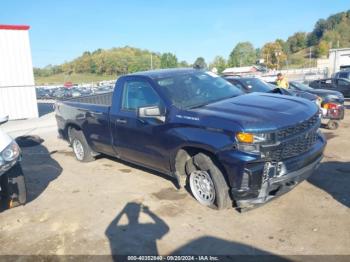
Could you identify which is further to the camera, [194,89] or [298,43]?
[298,43]

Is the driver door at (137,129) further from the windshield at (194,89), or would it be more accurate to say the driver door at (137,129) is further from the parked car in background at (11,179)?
the parked car in background at (11,179)

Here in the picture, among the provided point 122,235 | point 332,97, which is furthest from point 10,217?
point 332,97

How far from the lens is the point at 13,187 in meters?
5.27

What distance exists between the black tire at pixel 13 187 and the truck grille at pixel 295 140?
144 inches

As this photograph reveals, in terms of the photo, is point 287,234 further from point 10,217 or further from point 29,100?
point 29,100

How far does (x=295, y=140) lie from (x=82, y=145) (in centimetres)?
484

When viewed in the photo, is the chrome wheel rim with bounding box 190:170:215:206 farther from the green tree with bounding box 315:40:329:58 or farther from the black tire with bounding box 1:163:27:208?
the green tree with bounding box 315:40:329:58

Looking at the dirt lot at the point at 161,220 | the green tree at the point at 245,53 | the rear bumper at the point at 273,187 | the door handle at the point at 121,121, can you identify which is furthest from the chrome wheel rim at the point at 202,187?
the green tree at the point at 245,53

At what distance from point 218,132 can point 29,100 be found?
1382 cm

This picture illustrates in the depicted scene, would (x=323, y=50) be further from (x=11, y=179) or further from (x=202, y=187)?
(x=11, y=179)

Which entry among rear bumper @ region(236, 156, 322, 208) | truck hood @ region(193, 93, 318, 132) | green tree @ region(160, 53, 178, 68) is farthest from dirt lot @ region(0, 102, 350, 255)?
green tree @ region(160, 53, 178, 68)

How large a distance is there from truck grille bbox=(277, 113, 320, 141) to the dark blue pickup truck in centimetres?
1

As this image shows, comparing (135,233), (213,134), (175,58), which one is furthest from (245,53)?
(135,233)

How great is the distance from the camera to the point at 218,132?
4.40 metres
